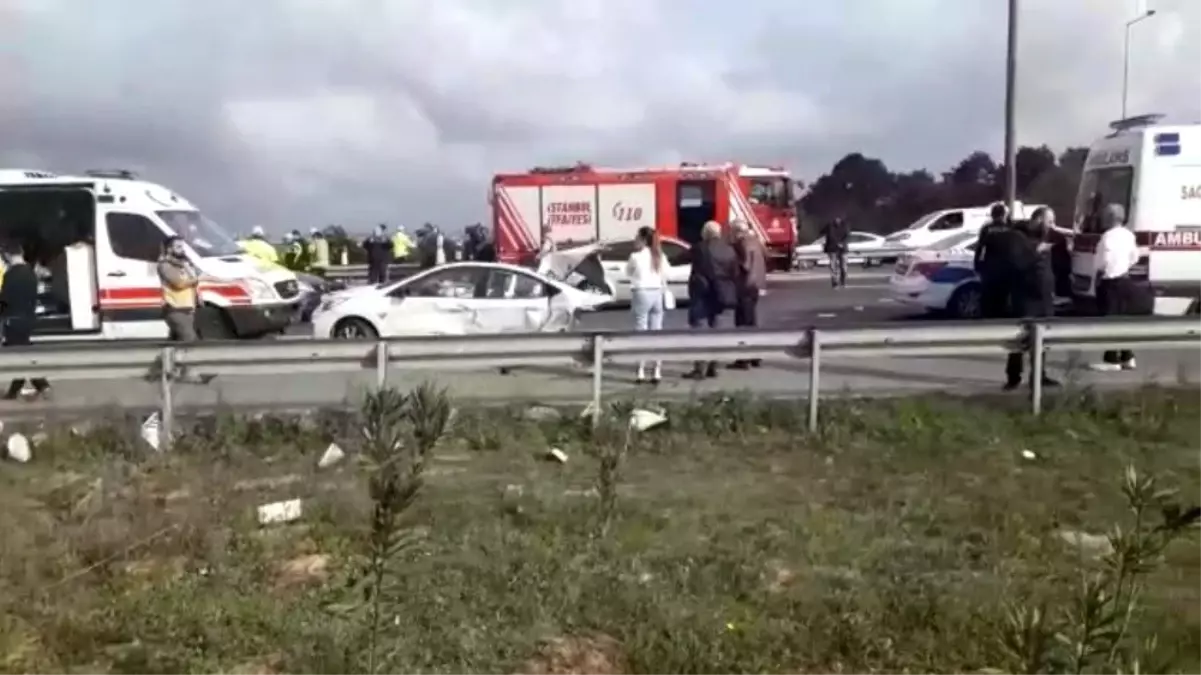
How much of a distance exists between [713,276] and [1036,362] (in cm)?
407

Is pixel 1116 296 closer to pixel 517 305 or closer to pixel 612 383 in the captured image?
pixel 612 383

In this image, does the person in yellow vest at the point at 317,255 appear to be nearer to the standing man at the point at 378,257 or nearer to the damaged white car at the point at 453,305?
the standing man at the point at 378,257

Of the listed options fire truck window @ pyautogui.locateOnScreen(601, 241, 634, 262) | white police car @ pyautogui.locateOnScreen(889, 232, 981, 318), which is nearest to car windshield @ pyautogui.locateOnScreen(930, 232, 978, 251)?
white police car @ pyautogui.locateOnScreen(889, 232, 981, 318)

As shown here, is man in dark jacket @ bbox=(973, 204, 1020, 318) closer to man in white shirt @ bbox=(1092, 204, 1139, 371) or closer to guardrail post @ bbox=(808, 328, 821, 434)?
man in white shirt @ bbox=(1092, 204, 1139, 371)

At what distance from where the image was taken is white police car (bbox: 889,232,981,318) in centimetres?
1881

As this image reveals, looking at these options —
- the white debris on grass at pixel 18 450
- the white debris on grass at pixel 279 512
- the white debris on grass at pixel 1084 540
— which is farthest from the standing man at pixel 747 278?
the white debris on grass at pixel 18 450

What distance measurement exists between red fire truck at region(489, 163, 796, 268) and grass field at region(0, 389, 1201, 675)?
65.9 feet

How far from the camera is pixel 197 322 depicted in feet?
49.0

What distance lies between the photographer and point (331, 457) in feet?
29.3

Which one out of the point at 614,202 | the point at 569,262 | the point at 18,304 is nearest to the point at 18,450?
the point at 18,304

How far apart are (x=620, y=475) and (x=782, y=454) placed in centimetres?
159

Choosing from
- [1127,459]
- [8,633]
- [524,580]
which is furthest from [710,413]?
[8,633]

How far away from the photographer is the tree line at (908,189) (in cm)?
6075

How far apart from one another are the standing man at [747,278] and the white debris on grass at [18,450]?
726 cm
